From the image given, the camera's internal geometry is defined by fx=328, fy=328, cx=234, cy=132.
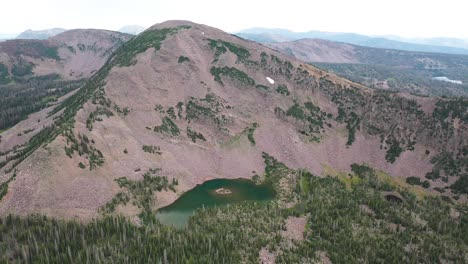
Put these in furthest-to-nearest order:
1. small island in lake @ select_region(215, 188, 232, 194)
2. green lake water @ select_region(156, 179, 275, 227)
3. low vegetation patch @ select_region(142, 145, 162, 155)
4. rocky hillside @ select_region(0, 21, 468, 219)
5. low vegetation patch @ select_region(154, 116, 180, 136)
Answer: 1. low vegetation patch @ select_region(154, 116, 180, 136)
2. low vegetation patch @ select_region(142, 145, 162, 155)
3. small island in lake @ select_region(215, 188, 232, 194)
4. rocky hillside @ select_region(0, 21, 468, 219)
5. green lake water @ select_region(156, 179, 275, 227)

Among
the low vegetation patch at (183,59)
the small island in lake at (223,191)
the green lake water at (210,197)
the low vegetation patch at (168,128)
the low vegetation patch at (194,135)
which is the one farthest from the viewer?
the low vegetation patch at (183,59)

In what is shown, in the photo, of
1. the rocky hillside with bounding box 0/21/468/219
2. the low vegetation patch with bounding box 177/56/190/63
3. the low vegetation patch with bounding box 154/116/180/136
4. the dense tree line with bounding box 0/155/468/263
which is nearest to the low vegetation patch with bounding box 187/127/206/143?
the rocky hillside with bounding box 0/21/468/219

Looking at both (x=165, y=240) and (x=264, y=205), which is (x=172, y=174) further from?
(x=165, y=240)

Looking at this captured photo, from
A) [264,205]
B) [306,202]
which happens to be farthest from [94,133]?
[306,202]

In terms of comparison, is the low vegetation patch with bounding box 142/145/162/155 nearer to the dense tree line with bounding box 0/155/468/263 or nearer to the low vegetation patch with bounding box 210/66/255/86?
the dense tree line with bounding box 0/155/468/263

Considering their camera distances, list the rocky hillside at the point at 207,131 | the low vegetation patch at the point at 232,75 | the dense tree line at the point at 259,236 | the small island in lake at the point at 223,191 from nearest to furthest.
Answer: the dense tree line at the point at 259,236
the rocky hillside at the point at 207,131
the small island in lake at the point at 223,191
the low vegetation patch at the point at 232,75

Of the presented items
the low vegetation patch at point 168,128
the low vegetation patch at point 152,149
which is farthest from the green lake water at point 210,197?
the low vegetation patch at point 168,128

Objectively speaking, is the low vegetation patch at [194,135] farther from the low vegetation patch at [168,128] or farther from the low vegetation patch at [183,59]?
the low vegetation patch at [183,59]
